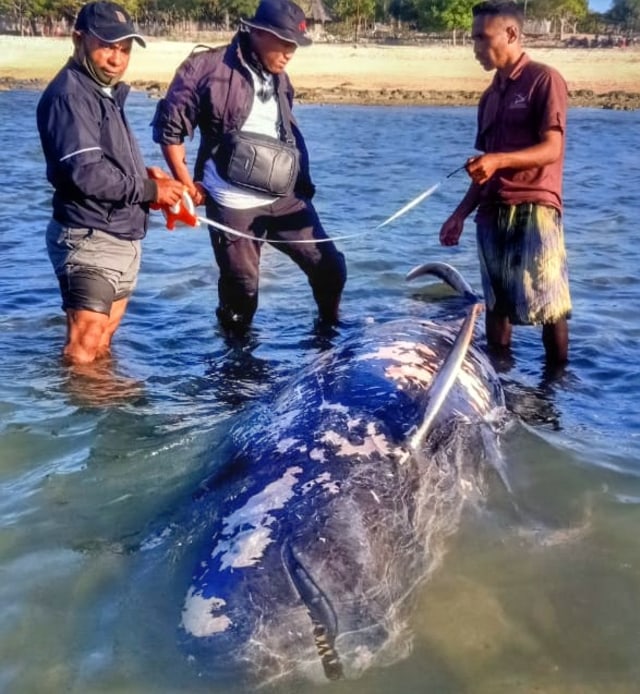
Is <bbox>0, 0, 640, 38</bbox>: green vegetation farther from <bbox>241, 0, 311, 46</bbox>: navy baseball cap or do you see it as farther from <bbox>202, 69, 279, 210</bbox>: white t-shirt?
<bbox>241, 0, 311, 46</bbox>: navy baseball cap

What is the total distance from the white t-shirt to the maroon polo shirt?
1504 millimetres

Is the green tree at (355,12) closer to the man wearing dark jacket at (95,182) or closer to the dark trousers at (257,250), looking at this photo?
the dark trousers at (257,250)

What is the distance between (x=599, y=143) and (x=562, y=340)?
65.6 feet

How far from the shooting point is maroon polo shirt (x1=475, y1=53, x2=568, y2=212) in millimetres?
5652

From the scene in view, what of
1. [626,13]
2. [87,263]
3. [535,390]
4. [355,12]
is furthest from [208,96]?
[626,13]

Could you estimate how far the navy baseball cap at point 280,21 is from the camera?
6.05 metres

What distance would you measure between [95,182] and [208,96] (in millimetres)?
1325

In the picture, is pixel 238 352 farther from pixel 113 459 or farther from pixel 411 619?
pixel 411 619

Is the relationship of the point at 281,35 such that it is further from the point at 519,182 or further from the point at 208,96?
the point at 519,182

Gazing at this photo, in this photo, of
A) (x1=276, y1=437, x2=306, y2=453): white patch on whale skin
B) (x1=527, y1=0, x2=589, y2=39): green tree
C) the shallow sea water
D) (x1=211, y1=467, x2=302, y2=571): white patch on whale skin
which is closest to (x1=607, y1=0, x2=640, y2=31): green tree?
(x1=527, y1=0, x2=589, y2=39): green tree

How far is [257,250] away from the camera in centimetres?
693

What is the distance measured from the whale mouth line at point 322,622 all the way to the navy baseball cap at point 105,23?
3481 millimetres

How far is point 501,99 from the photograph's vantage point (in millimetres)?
5930

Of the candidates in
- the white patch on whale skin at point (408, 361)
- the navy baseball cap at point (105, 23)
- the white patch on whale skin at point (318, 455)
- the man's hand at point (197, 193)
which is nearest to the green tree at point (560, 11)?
the man's hand at point (197, 193)
